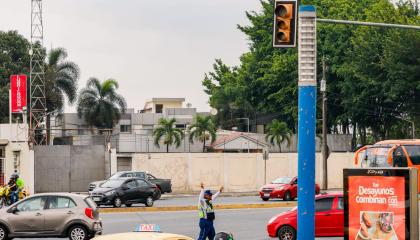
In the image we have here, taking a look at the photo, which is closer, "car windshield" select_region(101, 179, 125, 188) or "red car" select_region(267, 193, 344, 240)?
"red car" select_region(267, 193, 344, 240)

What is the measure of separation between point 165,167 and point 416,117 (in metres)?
25.3

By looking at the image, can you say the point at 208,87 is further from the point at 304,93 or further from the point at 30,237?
the point at 304,93

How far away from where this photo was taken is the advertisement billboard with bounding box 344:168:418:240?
17.3 m

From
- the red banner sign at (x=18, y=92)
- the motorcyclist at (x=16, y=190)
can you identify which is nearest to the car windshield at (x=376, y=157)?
the motorcyclist at (x=16, y=190)

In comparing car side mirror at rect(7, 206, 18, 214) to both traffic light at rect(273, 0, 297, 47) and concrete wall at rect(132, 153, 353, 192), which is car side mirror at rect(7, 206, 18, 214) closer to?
traffic light at rect(273, 0, 297, 47)

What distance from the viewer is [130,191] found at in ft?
143

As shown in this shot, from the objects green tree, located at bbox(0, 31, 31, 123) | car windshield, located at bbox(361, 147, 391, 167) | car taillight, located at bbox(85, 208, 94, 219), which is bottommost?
car taillight, located at bbox(85, 208, 94, 219)

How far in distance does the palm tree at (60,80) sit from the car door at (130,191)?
39.1 m

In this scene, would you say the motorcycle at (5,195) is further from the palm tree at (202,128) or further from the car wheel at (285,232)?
the palm tree at (202,128)

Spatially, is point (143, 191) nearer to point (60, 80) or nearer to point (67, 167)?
A: point (67, 167)

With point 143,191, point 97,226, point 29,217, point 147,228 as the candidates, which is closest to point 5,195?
point 143,191

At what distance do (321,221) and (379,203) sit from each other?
32.4 ft

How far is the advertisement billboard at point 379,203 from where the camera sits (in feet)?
56.9

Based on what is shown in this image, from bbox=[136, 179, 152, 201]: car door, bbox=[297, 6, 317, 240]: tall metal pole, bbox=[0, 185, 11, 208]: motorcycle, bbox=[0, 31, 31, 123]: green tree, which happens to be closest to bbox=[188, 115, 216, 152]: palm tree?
bbox=[0, 31, 31, 123]: green tree
